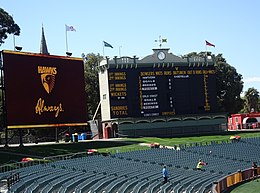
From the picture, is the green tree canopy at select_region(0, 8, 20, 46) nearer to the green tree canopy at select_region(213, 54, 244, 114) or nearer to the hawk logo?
the hawk logo

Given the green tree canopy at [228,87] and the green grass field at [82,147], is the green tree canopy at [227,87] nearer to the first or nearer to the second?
the green tree canopy at [228,87]

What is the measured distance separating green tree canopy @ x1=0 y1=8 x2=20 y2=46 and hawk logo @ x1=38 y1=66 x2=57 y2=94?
10286 millimetres

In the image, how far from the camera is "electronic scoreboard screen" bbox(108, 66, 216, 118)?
53375mm

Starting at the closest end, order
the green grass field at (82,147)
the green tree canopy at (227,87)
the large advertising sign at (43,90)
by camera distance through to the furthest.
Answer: the large advertising sign at (43,90)
the green grass field at (82,147)
the green tree canopy at (227,87)

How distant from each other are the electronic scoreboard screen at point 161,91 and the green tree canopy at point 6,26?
466 inches

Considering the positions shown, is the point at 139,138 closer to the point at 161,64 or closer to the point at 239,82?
the point at 161,64

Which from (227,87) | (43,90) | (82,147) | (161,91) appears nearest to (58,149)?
(82,147)

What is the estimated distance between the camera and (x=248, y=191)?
27.0 meters

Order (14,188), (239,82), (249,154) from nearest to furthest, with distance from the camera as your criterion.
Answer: (14,188), (249,154), (239,82)

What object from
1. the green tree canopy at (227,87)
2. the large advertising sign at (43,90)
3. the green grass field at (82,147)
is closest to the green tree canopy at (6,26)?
the large advertising sign at (43,90)

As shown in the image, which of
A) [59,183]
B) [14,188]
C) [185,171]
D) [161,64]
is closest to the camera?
[14,188]

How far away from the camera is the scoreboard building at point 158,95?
53500 millimetres

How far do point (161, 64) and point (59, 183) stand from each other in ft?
111

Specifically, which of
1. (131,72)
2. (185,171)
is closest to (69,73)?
→ (131,72)
